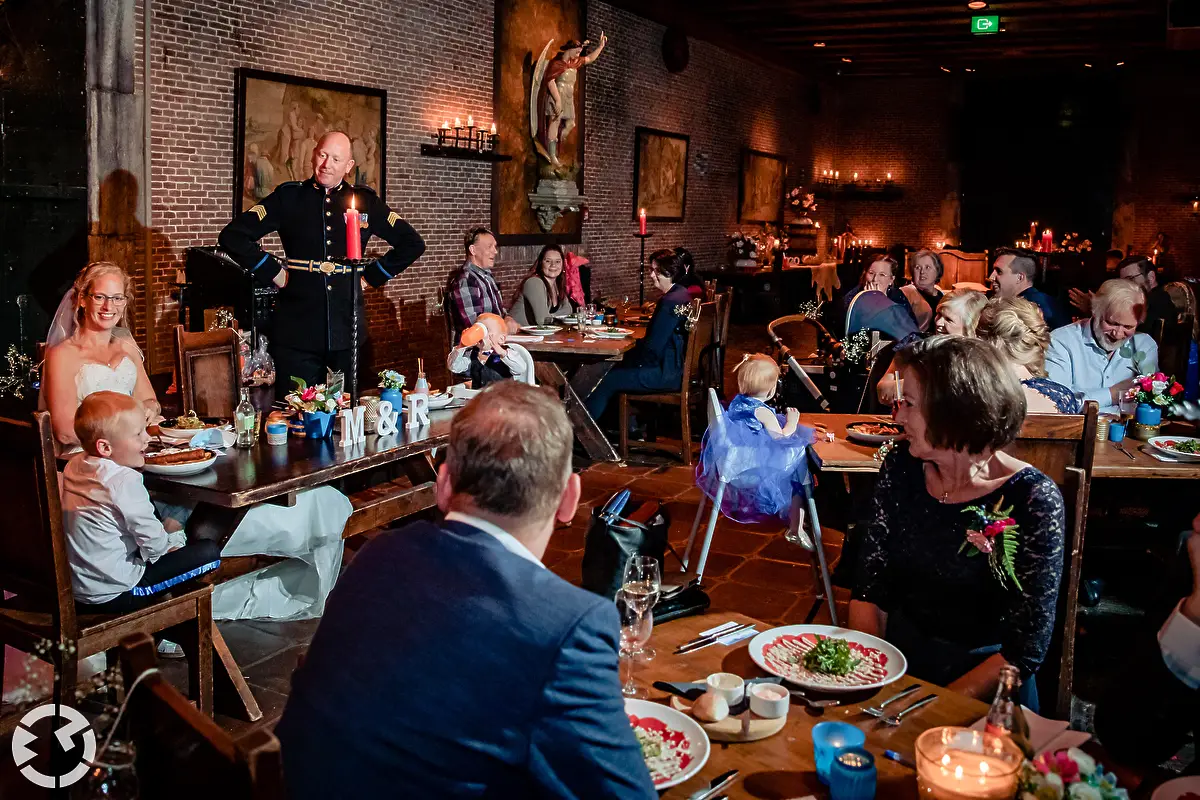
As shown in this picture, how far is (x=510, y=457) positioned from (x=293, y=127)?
21.5 feet

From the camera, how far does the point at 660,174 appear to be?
42.7 feet

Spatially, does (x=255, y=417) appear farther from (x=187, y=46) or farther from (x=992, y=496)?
(x=187, y=46)

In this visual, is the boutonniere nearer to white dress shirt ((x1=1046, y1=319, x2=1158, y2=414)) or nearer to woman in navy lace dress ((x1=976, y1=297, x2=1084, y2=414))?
woman in navy lace dress ((x1=976, y1=297, x2=1084, y2=414))

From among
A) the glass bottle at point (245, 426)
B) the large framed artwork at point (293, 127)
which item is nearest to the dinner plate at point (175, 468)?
the glass bottle at point (245, 426)

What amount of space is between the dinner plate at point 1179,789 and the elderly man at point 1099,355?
3561mm

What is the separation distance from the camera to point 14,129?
5859 millimetres

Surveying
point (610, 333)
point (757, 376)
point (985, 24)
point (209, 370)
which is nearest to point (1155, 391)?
point (757, 376)

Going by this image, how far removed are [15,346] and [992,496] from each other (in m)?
5.75

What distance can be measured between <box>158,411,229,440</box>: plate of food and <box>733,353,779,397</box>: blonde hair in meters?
1.99

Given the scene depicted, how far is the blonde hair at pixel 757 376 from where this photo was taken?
4062mm

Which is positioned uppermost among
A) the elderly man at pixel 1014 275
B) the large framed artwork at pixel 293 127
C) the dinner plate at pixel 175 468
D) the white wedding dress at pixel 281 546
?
the large framed artwork at pixel 293 127

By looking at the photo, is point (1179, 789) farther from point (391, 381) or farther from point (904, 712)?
point (391, 381)

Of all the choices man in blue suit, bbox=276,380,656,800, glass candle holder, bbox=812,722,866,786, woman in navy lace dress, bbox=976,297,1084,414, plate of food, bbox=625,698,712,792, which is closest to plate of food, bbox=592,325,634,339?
woman in navy lace dress, bbox=976,297,1084,414

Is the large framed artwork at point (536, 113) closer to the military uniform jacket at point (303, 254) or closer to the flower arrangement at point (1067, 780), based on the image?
the military uniform jacket at point (303, 254)
